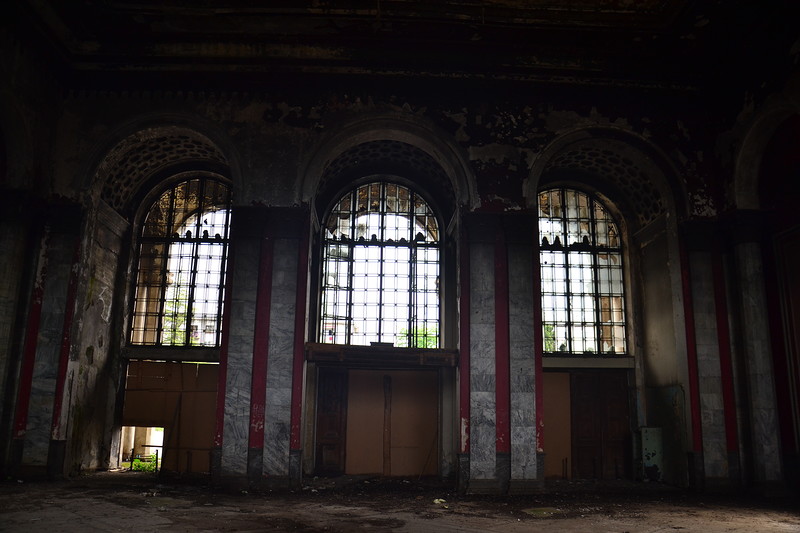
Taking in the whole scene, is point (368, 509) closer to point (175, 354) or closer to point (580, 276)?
point (175, 354)

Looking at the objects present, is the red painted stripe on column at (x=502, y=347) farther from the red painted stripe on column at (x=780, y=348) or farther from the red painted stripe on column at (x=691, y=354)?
the red painted stripe on column at (x=780, y=348)

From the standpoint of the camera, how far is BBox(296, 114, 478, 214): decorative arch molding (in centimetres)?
1125

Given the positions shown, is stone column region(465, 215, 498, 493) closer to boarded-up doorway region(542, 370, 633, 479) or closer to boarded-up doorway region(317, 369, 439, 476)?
boarded-up doorway region(317, 369, 439, 476)

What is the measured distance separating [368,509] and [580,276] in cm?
726

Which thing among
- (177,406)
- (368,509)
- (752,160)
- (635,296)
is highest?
(752,160)

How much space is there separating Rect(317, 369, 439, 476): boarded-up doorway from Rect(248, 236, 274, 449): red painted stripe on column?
93.5 inches

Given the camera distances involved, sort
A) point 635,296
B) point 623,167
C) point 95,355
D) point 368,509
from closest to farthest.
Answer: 1. point 368,509
2. point 95,355
3. point 623,167
4. point 635,296

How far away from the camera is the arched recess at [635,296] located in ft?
37.1

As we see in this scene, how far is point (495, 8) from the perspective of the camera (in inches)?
402

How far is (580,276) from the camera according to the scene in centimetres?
1345

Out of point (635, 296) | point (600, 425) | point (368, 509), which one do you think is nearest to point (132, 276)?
point (368, 509)

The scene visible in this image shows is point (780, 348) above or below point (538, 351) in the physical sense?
above

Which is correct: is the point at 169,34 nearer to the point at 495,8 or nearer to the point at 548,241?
the point at 495,8

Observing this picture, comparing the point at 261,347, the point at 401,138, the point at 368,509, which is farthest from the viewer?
the point at 401,138
